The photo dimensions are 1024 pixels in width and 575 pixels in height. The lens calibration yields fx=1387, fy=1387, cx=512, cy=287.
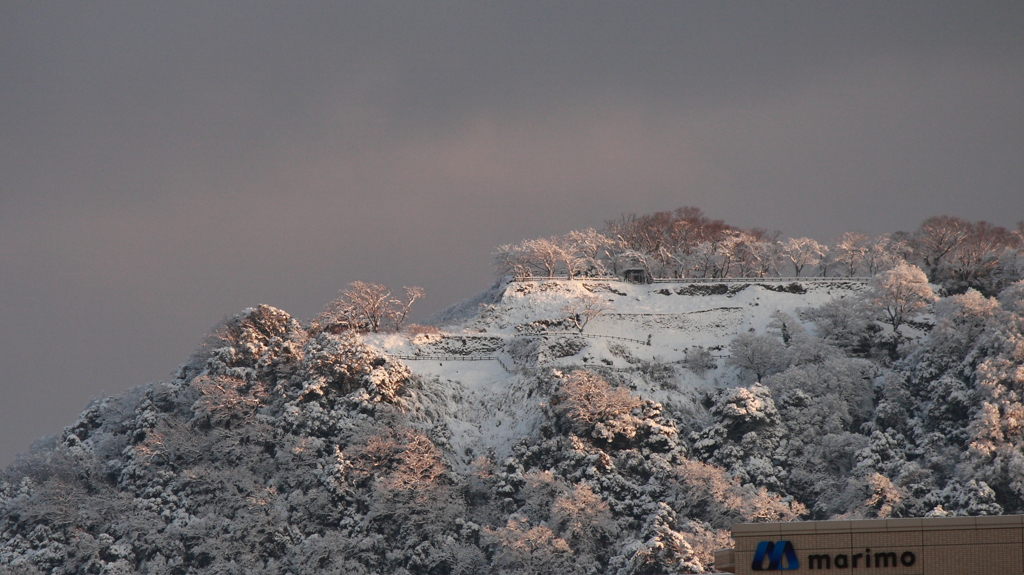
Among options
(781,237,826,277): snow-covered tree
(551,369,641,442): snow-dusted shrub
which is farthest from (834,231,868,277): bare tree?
(551,369,641,442): snow-dusted shrub

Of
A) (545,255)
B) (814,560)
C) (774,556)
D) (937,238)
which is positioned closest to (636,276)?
(545,255)

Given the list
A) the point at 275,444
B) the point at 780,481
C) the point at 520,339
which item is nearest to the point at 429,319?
the point at 520,339

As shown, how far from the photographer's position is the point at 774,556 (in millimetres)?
50938

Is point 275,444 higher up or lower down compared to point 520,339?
lower down

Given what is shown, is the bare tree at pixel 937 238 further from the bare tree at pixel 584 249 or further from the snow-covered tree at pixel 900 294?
the bare tree at pixel 584 249

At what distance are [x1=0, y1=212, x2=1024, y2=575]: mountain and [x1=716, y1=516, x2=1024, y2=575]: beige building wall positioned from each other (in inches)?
1345

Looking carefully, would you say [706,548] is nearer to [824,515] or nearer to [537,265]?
[824,515]

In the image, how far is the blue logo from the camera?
50.9 m

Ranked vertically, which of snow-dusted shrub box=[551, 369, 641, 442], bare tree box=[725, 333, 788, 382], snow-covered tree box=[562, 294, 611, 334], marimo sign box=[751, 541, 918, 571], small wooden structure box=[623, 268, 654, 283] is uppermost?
small wooden structure box=[623, 268, 654, 283]

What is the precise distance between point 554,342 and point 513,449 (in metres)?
15.7

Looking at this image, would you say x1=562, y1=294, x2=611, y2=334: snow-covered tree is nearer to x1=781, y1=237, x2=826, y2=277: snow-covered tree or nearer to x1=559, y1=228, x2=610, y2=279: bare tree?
x1=559, y1=228, x2=610, y2=279: bare tree

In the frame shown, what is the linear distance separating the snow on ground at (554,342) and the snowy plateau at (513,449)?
30 cm

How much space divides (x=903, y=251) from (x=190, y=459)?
72.7 metres

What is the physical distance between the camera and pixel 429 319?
434ft
